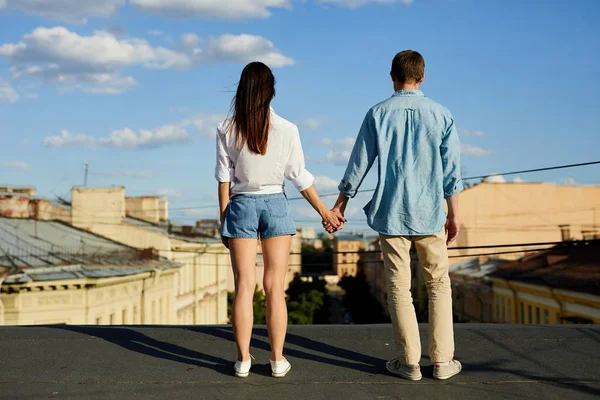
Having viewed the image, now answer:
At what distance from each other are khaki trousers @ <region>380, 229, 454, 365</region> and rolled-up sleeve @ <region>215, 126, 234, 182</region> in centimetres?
104

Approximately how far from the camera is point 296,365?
5.50 meters

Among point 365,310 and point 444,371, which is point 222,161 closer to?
point 444,371

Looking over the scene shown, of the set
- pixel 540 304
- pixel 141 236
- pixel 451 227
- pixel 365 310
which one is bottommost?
pixel 365 310

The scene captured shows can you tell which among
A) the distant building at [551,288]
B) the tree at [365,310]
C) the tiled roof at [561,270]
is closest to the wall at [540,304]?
the distant building at [551,288]

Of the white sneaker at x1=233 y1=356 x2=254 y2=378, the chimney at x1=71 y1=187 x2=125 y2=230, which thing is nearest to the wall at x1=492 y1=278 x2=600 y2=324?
the chimney at x1=71 y1=187 x2=125 y2=230

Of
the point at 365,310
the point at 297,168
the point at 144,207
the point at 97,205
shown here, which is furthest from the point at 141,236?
the point at 365,310

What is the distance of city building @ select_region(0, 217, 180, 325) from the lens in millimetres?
24906

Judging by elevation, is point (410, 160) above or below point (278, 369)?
above

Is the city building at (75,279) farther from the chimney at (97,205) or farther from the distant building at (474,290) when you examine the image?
the distant building at (474,290)

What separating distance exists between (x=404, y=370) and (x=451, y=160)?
133cm

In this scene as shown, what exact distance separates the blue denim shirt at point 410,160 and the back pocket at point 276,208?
549 millimetres

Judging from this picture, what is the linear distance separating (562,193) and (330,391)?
177 ft

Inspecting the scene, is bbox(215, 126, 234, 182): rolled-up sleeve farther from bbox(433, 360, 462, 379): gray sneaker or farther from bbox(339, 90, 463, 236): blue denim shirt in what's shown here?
bbox(433, 360, 462, 379): gray sneaker

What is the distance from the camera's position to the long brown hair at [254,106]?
15.9 feet
